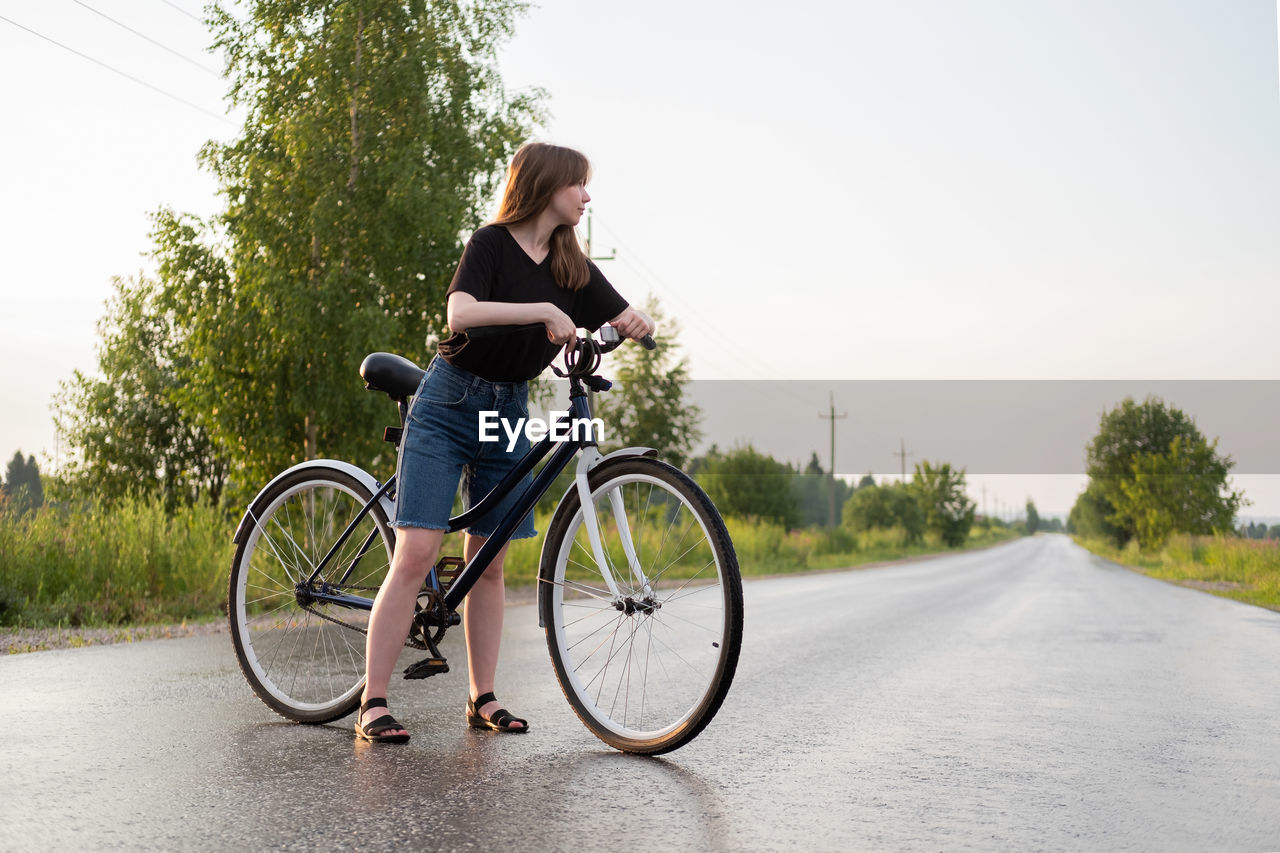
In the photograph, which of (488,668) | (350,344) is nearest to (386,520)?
(488,668)

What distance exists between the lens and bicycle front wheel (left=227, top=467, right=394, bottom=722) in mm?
4219

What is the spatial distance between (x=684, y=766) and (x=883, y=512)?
227 feet

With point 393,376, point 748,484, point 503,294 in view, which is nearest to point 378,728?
point 393,376

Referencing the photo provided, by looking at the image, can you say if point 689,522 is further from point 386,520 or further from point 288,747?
point 288,747

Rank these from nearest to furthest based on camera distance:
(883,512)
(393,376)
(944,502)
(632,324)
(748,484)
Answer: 1. (632,324)
2. (393,376)
3. (748,484)
4. (883,512)
5. (944,502)

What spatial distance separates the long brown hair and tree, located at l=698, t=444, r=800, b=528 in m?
40.4

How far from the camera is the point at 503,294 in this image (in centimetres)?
377

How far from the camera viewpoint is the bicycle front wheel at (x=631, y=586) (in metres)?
3.43

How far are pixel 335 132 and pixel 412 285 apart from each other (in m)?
2.43

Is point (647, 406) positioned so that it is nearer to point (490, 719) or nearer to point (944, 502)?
point (490, 719)

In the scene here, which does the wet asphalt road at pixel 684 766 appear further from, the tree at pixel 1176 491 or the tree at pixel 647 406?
the tree at pixel 1176 491

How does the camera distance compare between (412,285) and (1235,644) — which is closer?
(1235,644)

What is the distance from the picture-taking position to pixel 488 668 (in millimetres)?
4160

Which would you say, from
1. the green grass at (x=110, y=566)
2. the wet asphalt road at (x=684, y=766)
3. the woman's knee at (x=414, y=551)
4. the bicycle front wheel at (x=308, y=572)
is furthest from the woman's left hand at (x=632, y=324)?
the green grass at (x=110, y=566)
